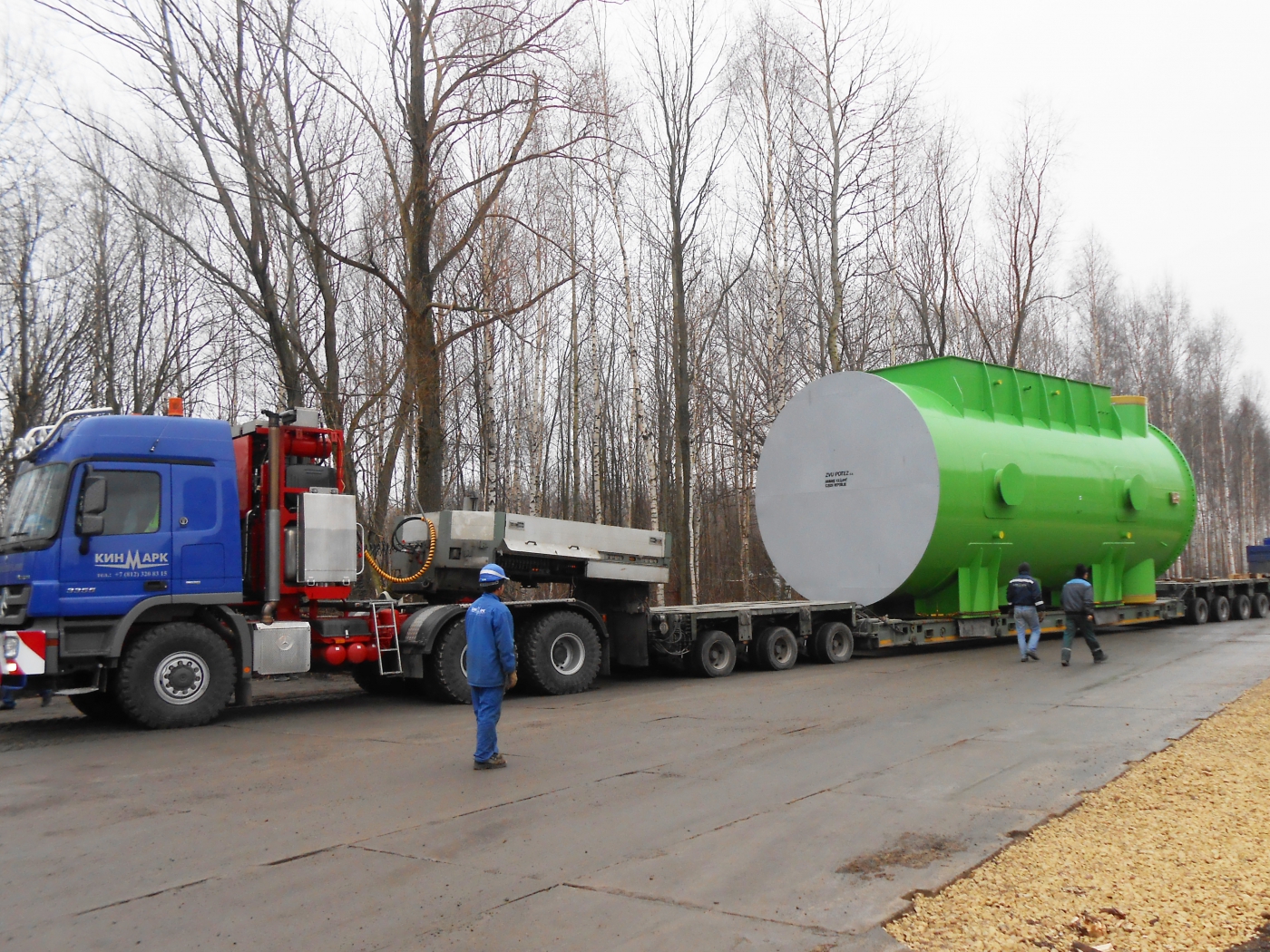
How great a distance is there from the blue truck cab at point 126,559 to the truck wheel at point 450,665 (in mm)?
2215

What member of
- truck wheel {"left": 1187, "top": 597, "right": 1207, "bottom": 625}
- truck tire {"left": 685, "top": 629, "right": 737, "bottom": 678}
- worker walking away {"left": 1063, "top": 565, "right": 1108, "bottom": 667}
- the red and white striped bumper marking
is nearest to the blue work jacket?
the red and white striped bumper marking

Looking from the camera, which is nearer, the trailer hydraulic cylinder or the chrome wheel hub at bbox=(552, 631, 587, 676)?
the trailer hydraulic cylinder

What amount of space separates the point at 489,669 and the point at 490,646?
19 centimetres

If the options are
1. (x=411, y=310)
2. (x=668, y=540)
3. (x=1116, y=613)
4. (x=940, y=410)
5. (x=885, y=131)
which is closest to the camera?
(x=668, y=540)

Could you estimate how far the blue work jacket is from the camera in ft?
26.9

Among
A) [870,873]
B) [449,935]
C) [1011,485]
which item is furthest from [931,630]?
[449,935]

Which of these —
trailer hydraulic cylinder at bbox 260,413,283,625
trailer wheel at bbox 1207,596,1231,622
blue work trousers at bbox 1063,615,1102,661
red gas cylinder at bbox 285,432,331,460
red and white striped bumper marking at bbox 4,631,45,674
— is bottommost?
trailer wheel at bbox 1207,596,1231,622

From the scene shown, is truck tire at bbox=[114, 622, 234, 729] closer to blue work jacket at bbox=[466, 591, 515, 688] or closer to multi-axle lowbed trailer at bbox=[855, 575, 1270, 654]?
blue work jacket at bbox=[466, 591, 515, 688]

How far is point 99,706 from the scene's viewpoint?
11.7 meters

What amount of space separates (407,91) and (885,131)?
1401cm

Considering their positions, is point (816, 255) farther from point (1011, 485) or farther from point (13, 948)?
point (13, 948)

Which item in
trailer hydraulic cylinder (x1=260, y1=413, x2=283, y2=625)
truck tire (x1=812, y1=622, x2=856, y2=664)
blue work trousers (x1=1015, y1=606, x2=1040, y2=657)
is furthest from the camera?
truck tire (x1=812, y1=622, x2=856, y2=664)

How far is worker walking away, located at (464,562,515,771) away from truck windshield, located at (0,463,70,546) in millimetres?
4993

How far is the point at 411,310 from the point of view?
54.1 ft
